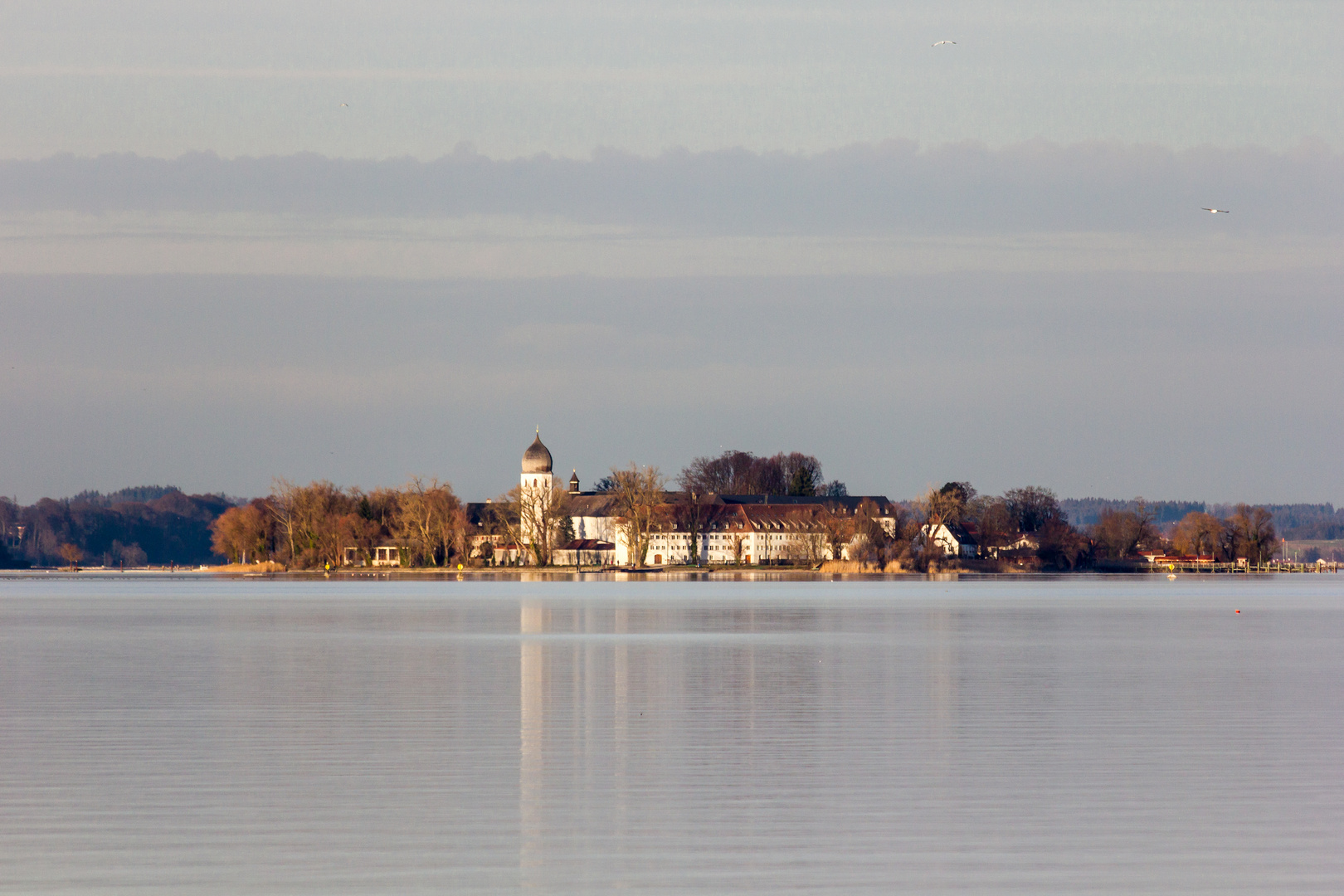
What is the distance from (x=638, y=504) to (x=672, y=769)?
424 feet

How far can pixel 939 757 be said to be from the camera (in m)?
17.3

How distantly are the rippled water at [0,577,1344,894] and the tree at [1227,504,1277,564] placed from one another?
144158 millimetres

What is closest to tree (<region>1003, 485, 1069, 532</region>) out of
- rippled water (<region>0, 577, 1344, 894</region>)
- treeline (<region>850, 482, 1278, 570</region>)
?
treeline (<region>850, 482, 1278, 570</region>)

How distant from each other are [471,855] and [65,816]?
3.99 meters

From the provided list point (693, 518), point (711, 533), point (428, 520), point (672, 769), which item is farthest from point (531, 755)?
point (711, 533)

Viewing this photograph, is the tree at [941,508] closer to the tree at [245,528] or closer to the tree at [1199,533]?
the tree at [1199,533]

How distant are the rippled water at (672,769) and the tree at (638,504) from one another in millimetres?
106286

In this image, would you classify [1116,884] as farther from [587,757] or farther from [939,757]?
[587,757]

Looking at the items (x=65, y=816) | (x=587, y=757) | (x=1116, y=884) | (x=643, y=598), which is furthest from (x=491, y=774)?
(x=643, y=598)

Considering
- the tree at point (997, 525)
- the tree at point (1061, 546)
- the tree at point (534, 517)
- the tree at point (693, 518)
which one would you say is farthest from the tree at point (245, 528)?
the tree at point (1061, 546)

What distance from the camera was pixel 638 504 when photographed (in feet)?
478

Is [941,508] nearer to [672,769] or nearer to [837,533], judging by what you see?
[837,533]

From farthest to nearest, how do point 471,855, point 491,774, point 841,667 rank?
point 841,667, point 491,774, point 471,855

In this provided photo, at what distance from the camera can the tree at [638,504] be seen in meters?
144
